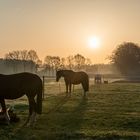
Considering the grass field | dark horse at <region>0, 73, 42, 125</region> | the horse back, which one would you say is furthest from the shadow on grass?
the horse back

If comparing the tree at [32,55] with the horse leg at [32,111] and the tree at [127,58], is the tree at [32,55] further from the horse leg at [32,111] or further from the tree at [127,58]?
the horse leg at [32,111]

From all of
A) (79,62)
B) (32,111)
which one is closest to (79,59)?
(79,62)

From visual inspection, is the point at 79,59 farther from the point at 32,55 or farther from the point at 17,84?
the point at 17,84

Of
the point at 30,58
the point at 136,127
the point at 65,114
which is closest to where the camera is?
the point at 136,127

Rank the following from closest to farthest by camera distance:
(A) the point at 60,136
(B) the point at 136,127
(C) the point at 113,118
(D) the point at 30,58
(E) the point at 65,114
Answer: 1. (A) the point at 60,136
2. (B) the point at 136,127
3. (C) the point at 113,118
4. (E) the point at 65,114
5. (D) the point at 30,58

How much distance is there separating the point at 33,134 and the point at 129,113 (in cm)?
635

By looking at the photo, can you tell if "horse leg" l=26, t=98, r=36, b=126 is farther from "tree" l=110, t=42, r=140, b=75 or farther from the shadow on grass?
"tree" l=110, t=42, r=140, b=75

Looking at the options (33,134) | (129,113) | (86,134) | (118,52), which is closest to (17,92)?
(33,134)

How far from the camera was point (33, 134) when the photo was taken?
11.9 m

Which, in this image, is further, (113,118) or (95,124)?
(113,118)

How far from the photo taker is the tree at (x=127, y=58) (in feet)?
330

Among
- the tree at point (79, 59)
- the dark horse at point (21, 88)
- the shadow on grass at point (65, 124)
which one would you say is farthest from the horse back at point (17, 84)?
the tree at point (79, 59)

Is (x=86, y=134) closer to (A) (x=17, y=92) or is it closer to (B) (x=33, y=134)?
(B) (x=33, y=134)

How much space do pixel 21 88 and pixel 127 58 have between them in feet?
294
